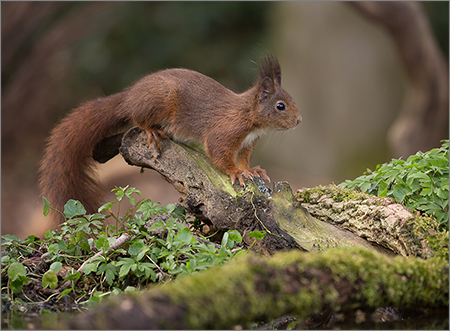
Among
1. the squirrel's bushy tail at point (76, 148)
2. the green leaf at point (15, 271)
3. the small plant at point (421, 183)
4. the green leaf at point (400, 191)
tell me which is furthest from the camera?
the squirrel's bushy tail at point (76, 148)

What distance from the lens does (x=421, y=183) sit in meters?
2.35

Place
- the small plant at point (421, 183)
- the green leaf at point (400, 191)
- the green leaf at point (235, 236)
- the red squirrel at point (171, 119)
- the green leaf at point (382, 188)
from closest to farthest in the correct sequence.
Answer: the green leaf at point (235, 236)
the small plant at point (421, 183)
the green leaf at point (400, 191)
the green leaf at point (382, 188)
the red squirrel at point (171, 119)

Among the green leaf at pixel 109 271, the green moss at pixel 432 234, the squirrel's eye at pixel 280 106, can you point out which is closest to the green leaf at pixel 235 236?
the green leaf at pixel 109 271

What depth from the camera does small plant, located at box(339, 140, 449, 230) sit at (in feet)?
7.46

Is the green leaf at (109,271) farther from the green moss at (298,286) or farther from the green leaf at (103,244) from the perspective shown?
the green moss at (298,286)

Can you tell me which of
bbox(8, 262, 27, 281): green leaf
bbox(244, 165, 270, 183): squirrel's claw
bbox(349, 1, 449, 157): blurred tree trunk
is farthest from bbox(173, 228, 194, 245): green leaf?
bbox(349, 1, 449, 157): blurred tree trunk

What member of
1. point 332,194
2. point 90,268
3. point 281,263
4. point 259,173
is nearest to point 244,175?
point 259,173

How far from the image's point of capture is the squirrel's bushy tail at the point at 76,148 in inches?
119

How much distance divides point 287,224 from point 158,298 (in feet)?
4.56

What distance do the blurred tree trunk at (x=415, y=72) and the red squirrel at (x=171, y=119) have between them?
3.56 meters

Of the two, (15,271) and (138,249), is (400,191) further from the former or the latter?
(15,271)

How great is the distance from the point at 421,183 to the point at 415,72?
4.74 meters

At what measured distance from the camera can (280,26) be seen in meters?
7.98

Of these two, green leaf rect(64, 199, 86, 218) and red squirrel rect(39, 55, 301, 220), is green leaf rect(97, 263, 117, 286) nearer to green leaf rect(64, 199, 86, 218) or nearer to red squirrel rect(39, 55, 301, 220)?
green leaf rect(64, 199, 86, 218)
